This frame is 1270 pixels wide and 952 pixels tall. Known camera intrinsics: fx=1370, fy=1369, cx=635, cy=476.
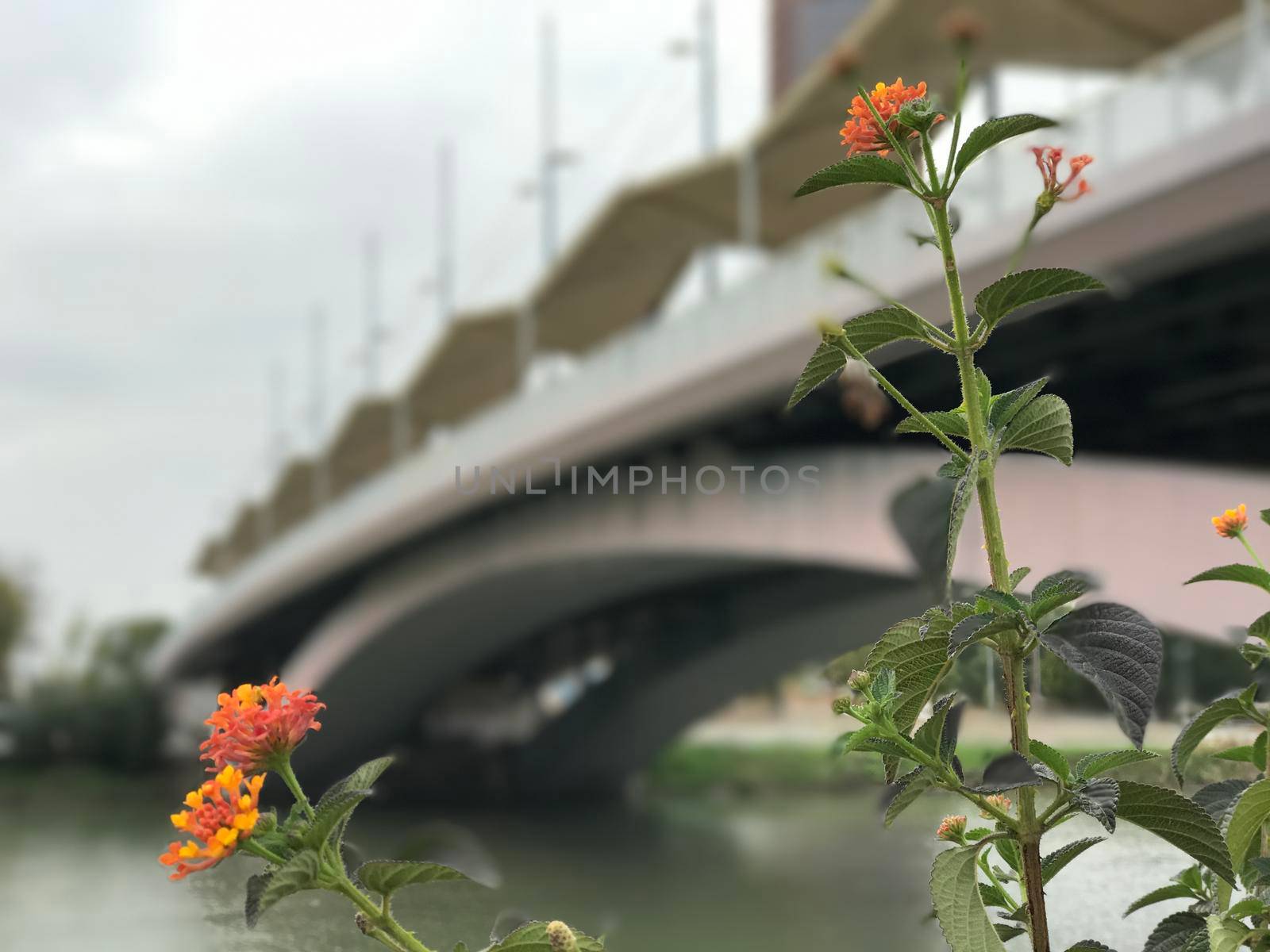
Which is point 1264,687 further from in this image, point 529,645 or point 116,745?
point 116,745

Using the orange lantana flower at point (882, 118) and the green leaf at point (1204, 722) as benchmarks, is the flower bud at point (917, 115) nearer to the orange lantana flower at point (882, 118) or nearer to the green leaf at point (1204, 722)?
the orange lantana flower at point (882, 118)

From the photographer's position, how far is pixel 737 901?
12328 millimetres

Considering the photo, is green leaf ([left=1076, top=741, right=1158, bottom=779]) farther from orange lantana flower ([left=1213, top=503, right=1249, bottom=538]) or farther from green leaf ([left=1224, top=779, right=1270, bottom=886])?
orange lantana flower ([left=1213, top=503, right=1249, bottom=538])

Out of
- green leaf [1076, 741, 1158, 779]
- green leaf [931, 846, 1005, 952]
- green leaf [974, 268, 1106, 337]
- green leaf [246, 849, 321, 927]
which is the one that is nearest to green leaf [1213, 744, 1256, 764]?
green leaf [1076, 741, 1158, 779]

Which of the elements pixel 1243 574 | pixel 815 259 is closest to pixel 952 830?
pixel 1243 574

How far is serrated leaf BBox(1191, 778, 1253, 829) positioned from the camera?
63.9 inches

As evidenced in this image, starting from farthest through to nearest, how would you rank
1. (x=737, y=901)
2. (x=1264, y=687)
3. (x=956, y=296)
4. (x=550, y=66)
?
(x=550, y=66)
(x=737, y=901)
(x=1264, y=687)
(x=956, y=296)

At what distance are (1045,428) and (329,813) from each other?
0.82m

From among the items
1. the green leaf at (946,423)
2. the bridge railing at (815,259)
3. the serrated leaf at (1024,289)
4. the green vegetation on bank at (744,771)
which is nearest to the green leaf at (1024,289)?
the serrated leaf at (1024,289)

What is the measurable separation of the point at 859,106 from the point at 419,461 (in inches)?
637

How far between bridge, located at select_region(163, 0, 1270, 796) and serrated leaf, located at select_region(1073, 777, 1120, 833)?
1.92 meters

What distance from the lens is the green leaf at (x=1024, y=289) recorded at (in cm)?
141

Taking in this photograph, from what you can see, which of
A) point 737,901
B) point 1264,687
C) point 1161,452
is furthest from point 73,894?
point 1264,687

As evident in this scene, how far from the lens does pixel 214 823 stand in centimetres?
127
